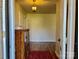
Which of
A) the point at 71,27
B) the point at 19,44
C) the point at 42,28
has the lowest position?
the point at 19,44

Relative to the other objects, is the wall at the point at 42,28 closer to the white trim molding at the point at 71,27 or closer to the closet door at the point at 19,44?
the closet door at the point at 19,44

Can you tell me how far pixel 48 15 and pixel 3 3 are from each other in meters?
9.10

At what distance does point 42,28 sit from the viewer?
11031 mm

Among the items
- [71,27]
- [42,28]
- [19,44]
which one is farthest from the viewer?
[42,28]

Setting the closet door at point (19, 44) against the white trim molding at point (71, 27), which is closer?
the white trim molding at point (71, 27)

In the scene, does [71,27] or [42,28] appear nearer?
[71,27]

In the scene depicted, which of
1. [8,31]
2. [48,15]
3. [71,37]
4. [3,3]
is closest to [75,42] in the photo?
[71,37]

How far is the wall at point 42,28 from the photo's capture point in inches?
430

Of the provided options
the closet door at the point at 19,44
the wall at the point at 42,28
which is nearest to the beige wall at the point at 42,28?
the wall at the point at 42,28

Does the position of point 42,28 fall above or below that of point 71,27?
below

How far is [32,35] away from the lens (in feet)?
35.9

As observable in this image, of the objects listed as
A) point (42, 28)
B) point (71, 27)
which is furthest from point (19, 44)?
point (42, 28)

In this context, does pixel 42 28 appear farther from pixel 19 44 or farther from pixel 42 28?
pixel 19 44

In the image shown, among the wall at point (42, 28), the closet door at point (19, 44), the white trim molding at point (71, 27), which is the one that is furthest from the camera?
the wall at point (42, 28)
